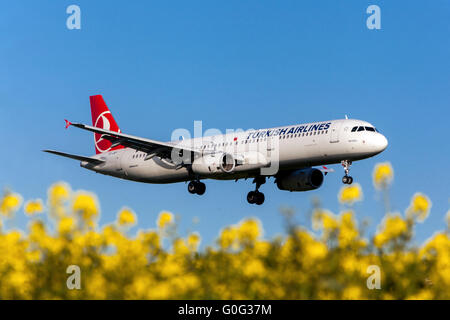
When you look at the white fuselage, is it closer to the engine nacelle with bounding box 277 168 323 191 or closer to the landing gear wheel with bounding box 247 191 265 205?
the engine nacelle with bounding box 277 168 323 191

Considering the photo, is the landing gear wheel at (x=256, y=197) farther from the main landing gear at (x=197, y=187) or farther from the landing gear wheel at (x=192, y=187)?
the landing gear wheel at (x=192, y=187)

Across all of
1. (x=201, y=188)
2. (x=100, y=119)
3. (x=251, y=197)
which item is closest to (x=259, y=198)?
(x=251, y=197)

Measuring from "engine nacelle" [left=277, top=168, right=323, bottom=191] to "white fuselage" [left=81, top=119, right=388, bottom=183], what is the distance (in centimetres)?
369

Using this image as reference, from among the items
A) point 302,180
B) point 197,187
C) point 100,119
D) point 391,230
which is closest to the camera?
point 391,230

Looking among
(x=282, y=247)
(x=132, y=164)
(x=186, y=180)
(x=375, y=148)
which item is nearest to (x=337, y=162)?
(x=375, y=148)

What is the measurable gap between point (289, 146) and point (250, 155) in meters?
2.73

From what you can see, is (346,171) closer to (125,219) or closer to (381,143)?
(381,143)

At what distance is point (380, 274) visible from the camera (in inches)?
504

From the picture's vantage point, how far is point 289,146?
4744cm

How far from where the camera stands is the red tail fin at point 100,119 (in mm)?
66069

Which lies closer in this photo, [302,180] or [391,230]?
[391,230]

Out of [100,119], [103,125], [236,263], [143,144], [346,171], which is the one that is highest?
[100,119]

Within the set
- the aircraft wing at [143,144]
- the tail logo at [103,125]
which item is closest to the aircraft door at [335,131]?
the aircraft wing at [143,144]
